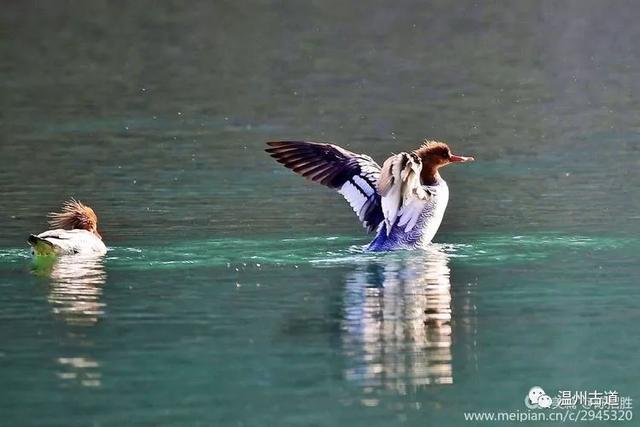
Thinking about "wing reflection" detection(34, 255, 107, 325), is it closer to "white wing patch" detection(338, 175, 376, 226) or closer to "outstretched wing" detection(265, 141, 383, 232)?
"outstretched wing" detection(265, 141, 383, 232)

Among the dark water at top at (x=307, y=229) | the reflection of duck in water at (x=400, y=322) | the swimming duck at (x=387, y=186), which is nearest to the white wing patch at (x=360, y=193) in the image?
the swimming duck at (x=387, y=186)

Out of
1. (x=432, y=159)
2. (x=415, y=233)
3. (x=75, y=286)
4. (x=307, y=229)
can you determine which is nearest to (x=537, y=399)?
(x=75, y=286)

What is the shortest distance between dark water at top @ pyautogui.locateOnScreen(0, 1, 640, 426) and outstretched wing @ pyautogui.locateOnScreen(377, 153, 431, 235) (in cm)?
37

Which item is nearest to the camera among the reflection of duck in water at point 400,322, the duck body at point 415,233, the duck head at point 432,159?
the reflection of duck in water at point 400,322

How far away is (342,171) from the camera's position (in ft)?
48.2

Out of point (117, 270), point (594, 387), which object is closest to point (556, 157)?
point (117, 270)

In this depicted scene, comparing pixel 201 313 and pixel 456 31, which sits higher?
pixel 456 31

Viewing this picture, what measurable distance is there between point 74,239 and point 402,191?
8.55 ft

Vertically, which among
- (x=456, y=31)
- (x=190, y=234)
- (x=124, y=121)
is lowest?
(x=190, y=234)

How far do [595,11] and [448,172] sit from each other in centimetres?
1648

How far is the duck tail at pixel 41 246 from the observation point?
1340 centimetres

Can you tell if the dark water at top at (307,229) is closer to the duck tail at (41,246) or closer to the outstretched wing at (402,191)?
the duck tail at (41,246)

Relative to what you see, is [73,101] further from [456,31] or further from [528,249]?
[528,249]

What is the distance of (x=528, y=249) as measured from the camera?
14109mm
